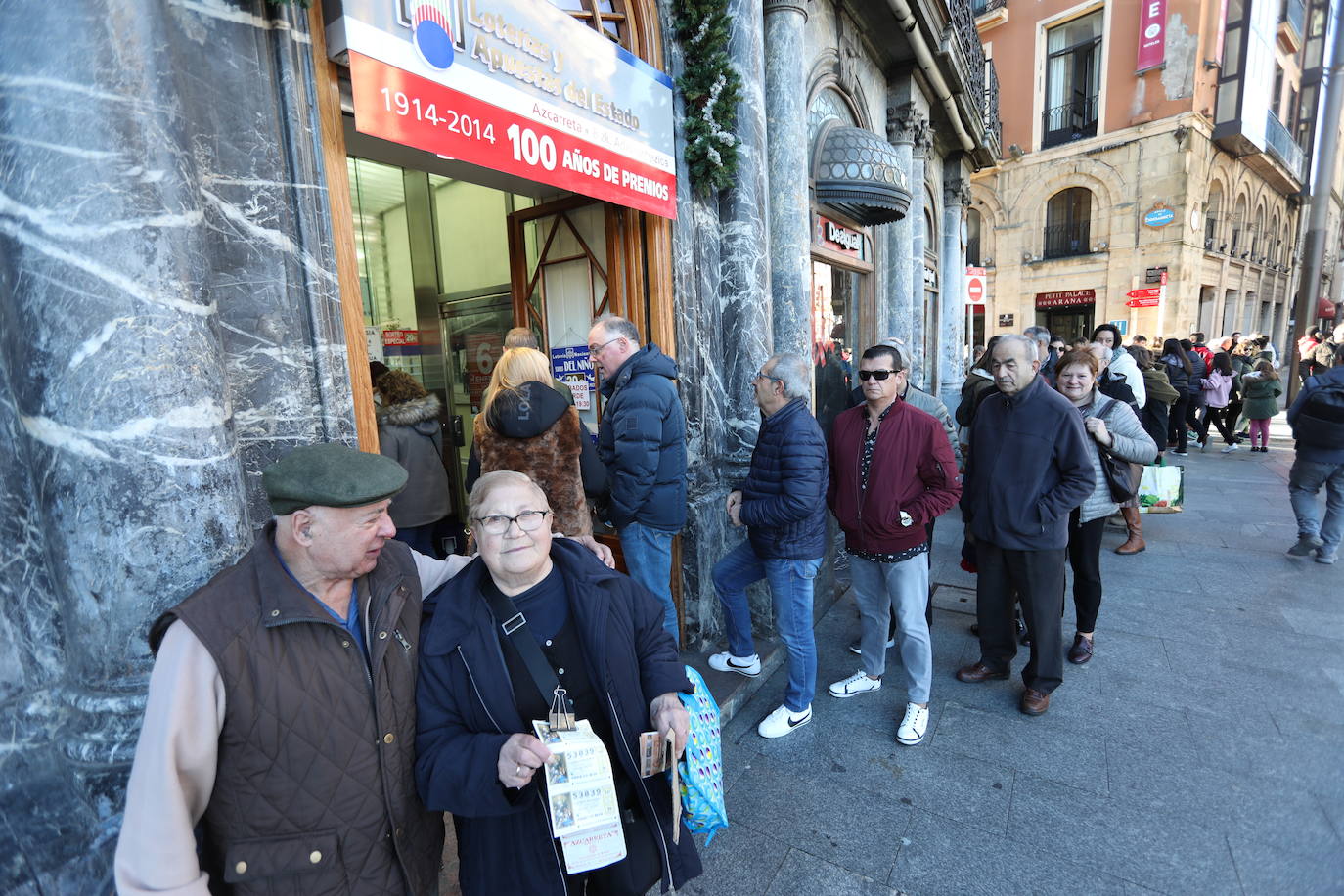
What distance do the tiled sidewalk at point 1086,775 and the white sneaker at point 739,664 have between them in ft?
0.49

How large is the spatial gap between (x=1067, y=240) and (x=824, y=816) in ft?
83.7

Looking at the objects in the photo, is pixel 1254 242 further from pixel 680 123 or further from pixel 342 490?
pixel 342 490

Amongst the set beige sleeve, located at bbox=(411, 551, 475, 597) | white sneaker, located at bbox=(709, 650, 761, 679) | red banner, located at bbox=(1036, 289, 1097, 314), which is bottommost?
white sneaker, located at bbox=(709, 650, 761, 679)

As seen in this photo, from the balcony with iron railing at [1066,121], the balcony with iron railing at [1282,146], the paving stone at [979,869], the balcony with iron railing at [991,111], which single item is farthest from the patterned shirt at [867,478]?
the balcony with iron railing at [1282,146]

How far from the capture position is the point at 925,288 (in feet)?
34.7

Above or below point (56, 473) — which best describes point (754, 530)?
below

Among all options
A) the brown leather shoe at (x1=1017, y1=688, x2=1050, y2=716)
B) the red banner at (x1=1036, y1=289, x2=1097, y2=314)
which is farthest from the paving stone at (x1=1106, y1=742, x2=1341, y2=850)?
the red banner at (x1=1036, y1=289, x2=1097, y2=314)

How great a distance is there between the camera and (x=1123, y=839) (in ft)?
8.23

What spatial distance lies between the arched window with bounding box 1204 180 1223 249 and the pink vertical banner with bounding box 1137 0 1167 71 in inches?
209

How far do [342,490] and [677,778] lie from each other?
3.62ft

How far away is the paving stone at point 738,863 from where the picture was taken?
2428 mm

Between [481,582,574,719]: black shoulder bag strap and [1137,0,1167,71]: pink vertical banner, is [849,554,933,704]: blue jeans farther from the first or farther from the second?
[1137,0,1167,71]: pink vertical banner

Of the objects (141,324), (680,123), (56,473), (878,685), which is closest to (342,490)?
(141,324)

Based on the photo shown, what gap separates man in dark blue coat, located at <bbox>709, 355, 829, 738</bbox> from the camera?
10.0 ft
